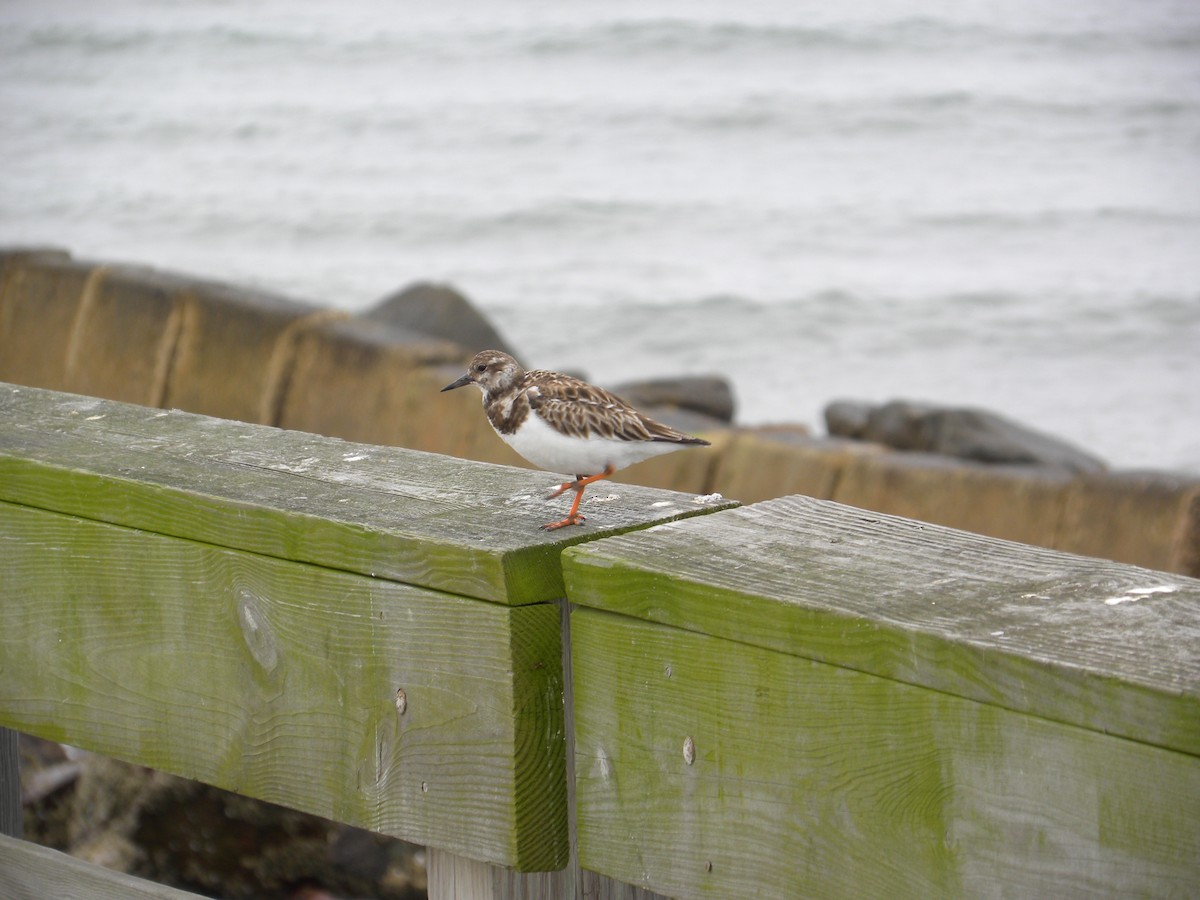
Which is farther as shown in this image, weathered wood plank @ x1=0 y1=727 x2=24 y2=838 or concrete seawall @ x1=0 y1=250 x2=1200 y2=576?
concrete seawall @ x1=0 y1=250 x2=1200 y2=576

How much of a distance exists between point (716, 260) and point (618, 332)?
4502 millimetres

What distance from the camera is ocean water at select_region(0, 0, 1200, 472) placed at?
23.3m

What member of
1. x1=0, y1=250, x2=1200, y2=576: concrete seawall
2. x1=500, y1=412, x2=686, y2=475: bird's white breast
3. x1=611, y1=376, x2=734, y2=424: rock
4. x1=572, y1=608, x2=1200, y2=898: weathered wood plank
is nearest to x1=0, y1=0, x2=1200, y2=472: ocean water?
x1=611, y1=376, x2=734, y2=424: rock

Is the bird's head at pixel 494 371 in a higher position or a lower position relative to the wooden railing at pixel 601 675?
higher

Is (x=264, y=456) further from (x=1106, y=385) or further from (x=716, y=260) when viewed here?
(x=716, y=260)

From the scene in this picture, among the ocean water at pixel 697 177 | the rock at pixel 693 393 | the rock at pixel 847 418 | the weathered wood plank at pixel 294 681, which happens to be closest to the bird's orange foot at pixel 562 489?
the weathered wood plank at pixel 294 681

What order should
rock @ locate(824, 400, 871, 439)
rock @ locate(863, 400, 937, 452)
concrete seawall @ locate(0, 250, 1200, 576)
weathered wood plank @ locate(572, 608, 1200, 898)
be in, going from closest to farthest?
weathered wood plank @ locate(572, 608, 1200, 898) → concrete seawall @ locate(0, 250, 1200, 576) → rock @ locate(863, 400, 937, 452) → rock @ locate(824, 400, 871, 439)

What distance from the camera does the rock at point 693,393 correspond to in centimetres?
1150

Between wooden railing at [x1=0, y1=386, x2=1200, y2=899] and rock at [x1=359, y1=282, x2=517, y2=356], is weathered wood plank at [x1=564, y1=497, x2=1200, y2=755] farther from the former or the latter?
rock at [x1=359, y1=282, x2=517, y2=356]

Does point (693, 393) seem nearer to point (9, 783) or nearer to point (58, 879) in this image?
point (9, 783)

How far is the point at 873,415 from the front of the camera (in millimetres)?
11602

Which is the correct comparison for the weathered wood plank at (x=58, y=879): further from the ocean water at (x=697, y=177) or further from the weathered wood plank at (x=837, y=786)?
the ocean water at (x=697, y=177)

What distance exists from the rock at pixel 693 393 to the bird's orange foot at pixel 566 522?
30.4 feet

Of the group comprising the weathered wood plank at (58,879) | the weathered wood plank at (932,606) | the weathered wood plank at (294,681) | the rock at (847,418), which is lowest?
the rock at (847,418)
